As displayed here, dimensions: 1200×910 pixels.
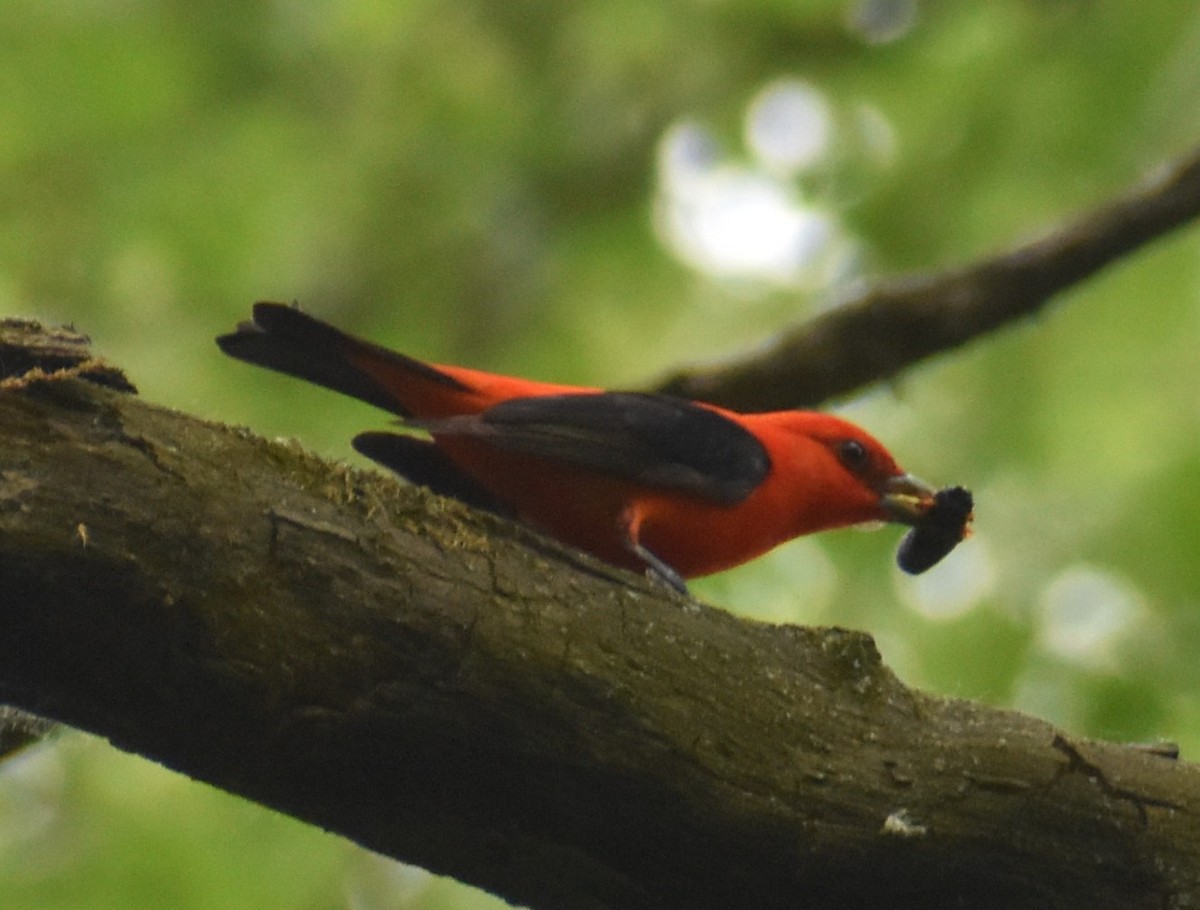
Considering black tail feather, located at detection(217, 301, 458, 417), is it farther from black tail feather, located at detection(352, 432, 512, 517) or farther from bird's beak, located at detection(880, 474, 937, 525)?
bird's beak, located at detection(880, 474, 937, 525)

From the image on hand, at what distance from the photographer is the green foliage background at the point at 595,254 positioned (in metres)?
5.93

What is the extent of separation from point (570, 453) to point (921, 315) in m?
1.60

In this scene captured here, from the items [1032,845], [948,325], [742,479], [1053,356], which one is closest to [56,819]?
[742,479]

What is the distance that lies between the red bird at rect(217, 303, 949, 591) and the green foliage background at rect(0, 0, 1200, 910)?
47.6 inches

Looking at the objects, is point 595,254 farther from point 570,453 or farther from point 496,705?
point 496,705

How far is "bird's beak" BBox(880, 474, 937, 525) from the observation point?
4.91 metres

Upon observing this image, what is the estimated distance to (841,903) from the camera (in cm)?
289

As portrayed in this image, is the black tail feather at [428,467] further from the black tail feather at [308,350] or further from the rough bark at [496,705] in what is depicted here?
the rough bark at [496,705]

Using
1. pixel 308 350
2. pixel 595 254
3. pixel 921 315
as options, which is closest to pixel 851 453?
pixel 921 315

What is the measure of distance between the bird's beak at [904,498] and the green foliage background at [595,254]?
1.49 ft

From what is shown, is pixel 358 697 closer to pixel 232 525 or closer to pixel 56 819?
pixel 232 525

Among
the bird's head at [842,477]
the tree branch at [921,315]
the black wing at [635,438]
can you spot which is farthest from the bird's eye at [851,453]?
the black wing at [635,438]

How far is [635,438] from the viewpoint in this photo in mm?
4148

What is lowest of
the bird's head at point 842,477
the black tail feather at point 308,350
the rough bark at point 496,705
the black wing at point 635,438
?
the rough bark at point 496,705
